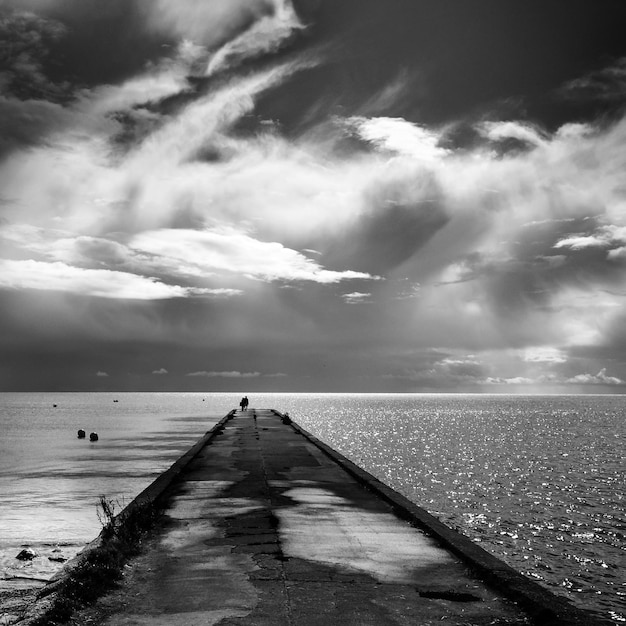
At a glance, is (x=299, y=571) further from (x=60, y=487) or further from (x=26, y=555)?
(x=60, y=487)

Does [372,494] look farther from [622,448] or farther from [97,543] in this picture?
[622,448]

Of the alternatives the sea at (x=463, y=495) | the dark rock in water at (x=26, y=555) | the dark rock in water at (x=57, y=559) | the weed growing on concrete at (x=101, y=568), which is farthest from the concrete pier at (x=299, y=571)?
the sea at (x=463, y=495)

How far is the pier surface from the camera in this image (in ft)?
23.2

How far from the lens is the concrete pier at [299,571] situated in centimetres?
705

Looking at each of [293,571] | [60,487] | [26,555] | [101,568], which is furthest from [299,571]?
[60,487]

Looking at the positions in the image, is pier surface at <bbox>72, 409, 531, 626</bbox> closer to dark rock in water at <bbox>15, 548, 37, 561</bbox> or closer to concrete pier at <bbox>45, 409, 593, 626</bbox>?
concrete pier at <bbox>45, 409, 593, 626</bbox>

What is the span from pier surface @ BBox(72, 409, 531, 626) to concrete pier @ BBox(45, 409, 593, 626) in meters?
0.02

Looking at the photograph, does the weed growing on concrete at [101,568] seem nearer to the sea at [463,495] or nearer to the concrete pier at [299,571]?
the concrete pier at [299,571]

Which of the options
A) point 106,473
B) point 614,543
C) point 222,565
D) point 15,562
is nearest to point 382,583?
point 222,565

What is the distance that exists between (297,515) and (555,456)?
4106 centimetres

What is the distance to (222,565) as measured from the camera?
9.11 metres

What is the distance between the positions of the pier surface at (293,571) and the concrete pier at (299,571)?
2cm

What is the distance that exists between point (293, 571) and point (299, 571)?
0.08 m

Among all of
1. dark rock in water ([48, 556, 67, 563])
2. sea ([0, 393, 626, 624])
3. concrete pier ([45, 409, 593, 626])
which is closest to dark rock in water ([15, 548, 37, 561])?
sea ([0, 393, 626, 624])
